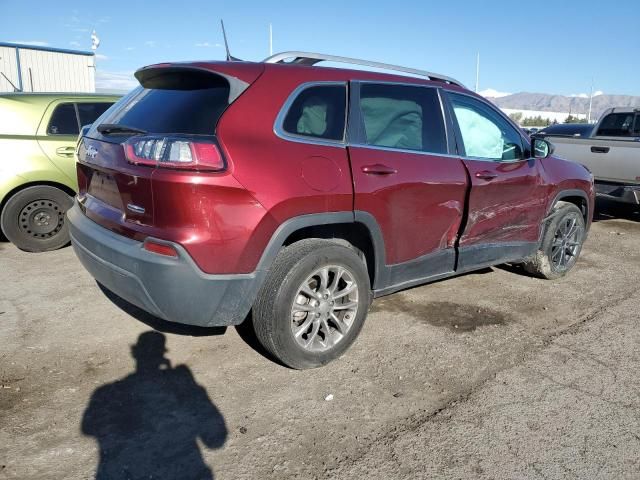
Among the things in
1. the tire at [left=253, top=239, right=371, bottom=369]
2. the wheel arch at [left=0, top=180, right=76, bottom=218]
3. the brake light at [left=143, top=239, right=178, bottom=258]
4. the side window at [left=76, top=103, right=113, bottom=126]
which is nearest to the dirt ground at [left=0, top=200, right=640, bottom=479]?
the tire at [left=253, top=239, right=371, bottom=369]

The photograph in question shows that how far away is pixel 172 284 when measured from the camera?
2641 mm

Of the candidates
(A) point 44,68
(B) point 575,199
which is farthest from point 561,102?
(B) point 575,199

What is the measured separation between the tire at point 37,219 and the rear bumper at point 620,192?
6.88m

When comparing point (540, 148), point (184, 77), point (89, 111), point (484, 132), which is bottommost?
point (540, 148)

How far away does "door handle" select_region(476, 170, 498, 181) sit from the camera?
396cm

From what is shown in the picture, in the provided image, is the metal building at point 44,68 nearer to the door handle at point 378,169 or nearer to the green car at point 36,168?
the green car at point 36,168

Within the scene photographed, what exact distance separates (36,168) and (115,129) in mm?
2995

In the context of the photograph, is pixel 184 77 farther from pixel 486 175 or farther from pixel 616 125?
pixel 616 125

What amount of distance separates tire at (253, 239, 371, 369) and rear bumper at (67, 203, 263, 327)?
6.2 inches

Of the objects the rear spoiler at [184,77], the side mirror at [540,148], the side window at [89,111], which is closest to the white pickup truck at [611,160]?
the side mirror at [540,148]

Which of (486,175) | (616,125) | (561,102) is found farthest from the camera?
(561,102)

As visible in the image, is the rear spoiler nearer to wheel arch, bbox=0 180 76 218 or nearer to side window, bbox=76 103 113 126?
wheel arch, bbox=0 180 76 218

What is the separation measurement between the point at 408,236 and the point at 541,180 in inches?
70.3

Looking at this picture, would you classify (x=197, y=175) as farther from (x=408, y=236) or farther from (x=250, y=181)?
(x=408, y=236)
